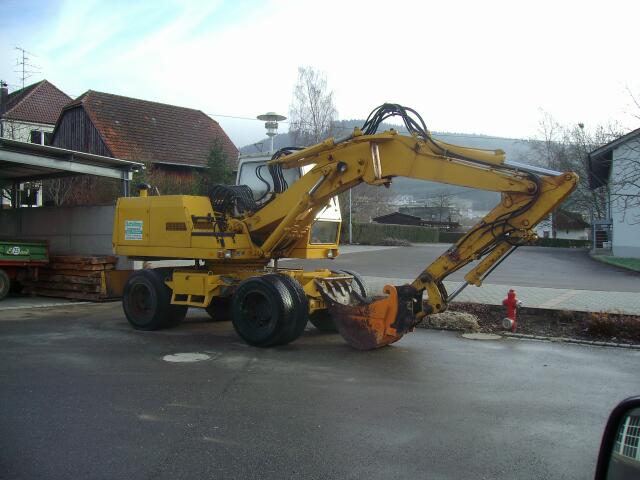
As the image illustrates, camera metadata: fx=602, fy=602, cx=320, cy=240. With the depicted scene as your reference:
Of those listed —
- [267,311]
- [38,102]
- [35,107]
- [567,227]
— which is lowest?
[267,311]

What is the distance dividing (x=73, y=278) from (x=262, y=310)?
8.26 metres

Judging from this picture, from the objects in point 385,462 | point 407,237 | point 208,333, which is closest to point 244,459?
point 385,462

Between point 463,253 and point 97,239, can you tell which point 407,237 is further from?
point 463,253

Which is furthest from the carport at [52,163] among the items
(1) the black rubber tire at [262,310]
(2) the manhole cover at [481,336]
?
(2) the manhole cover at [481,336]

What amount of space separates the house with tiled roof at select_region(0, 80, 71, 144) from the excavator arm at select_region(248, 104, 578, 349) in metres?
34.2

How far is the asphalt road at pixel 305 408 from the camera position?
4746 millimetres

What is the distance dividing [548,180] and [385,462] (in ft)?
15.3

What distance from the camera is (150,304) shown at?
11.0 metres

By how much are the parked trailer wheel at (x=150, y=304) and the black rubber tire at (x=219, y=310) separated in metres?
0.89

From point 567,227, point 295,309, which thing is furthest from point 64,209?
point 567,227

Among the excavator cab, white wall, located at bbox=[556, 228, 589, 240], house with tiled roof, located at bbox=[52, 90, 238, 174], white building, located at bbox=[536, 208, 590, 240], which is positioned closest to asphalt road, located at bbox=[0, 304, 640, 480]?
the excavator cab

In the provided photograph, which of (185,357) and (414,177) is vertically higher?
(414,177)

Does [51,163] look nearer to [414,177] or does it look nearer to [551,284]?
[414,177]

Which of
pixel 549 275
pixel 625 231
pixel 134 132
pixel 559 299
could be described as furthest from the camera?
pixel 134 132
